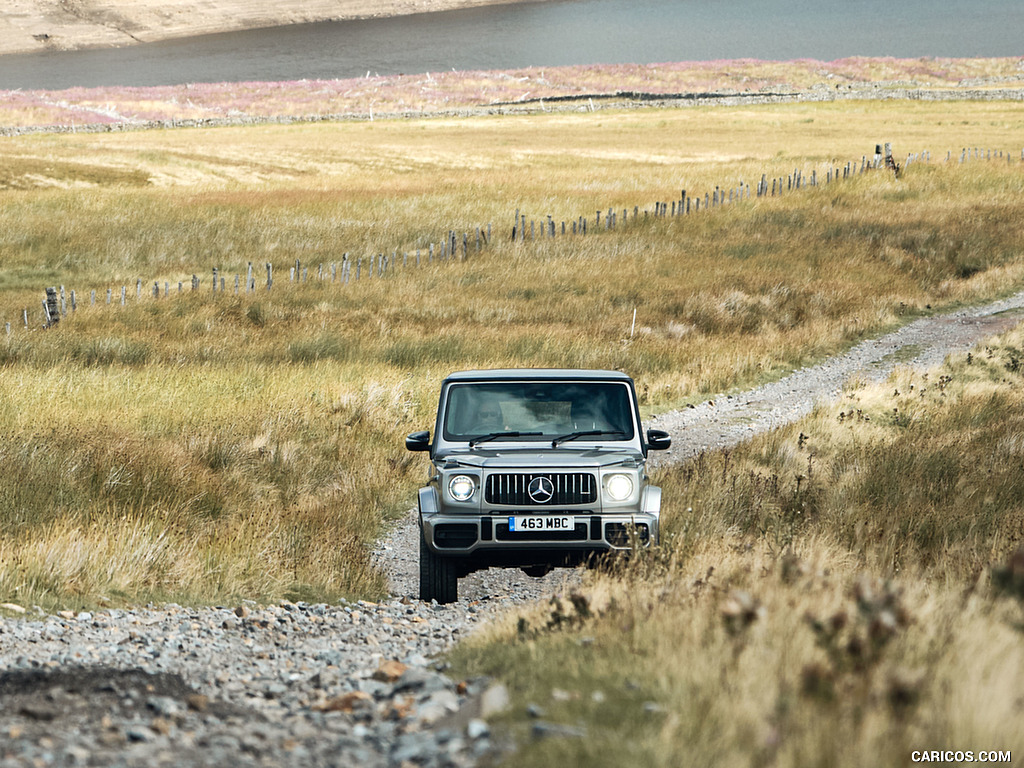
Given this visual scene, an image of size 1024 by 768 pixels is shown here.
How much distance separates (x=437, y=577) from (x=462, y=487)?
0.73 metres

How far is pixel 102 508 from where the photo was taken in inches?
362

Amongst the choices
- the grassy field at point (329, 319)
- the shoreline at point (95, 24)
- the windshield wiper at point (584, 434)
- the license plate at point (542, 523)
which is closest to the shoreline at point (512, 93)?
the grassy field at point (329, 319)

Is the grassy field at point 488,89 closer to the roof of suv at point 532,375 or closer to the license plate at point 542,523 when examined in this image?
the roof of suv at point 532,375

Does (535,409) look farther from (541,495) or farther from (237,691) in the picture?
(237,691)

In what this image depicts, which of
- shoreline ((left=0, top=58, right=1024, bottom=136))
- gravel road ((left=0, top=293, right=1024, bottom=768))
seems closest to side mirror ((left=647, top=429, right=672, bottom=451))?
gravel road ((left=0, top=293, right=1024, bottom=768))

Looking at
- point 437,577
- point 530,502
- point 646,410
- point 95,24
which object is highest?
point 95,24

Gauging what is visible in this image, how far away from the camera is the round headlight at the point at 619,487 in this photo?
742cm

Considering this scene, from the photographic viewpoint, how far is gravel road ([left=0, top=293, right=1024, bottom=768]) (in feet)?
13.7

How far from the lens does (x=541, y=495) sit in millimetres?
7363

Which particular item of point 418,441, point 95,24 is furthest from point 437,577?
point 95,24

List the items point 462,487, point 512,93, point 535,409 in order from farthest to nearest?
point 512,93 < point 535,409 < point 462,487

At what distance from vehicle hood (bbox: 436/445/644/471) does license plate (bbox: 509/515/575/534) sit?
35cm

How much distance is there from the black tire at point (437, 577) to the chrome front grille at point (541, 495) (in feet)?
2.00

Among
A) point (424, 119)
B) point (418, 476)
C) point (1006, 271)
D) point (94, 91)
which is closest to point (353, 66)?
point (94, 91)
